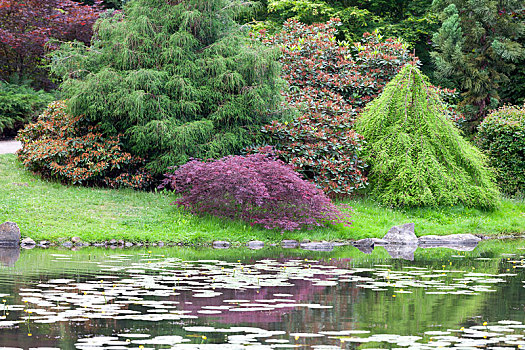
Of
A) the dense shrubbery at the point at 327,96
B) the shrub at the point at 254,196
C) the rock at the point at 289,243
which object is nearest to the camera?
the rock at the point at 289,243

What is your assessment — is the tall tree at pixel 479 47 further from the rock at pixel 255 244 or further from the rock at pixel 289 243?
the rock at pixel 255 244

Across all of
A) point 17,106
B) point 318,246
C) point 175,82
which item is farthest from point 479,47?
point 17,106

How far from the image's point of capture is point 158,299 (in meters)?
7.28

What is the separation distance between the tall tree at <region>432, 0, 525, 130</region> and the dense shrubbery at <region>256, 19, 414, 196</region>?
4.90 metres

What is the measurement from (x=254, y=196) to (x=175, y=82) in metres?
3.76

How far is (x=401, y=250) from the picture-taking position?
1322 centimetres

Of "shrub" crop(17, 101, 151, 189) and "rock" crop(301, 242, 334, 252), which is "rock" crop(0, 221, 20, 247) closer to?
"shrub" crop(17, 101, 151, 189)

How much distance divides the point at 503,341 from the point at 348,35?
25.2 m

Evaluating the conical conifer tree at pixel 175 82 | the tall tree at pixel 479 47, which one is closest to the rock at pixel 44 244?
the conical conifer tree at pixel 175 82

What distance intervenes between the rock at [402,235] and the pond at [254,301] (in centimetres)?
274

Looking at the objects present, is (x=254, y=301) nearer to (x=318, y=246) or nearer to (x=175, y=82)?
(x=318, y=246)

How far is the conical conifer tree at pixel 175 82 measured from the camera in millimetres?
15445

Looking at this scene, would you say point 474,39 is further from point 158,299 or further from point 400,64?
point 158,299

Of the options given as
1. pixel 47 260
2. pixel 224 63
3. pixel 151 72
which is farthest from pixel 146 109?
pixel 47 260
